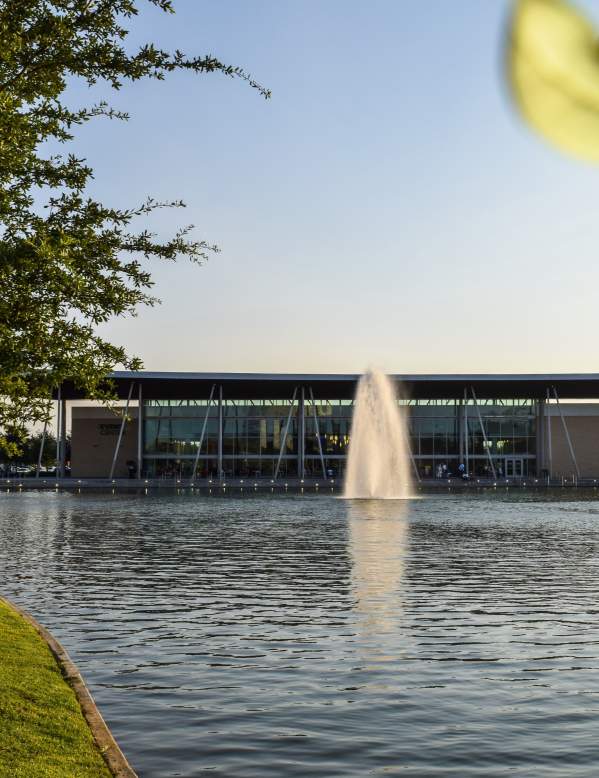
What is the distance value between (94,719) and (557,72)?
370 inches

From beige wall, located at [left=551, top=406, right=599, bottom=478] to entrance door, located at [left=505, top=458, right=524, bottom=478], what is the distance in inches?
135

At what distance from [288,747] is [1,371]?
5.41 meters

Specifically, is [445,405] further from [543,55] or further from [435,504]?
[543,55]

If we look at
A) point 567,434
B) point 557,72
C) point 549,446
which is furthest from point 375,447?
point 557,72

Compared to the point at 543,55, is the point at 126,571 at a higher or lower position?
lower

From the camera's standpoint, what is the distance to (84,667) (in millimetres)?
12750

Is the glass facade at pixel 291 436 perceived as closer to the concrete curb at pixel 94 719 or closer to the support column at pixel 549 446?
the support column at pixel 549 446

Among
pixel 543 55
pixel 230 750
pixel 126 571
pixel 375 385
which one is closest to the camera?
pixel 543 55

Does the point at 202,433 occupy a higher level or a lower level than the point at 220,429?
lower

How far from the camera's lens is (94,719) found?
936cm

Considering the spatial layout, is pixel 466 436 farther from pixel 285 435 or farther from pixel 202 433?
pixel 202 433

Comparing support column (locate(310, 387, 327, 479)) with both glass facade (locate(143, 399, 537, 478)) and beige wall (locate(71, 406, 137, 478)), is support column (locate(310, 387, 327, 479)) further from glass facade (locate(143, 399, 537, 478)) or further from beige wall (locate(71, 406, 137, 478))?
beige wall (locate(71, 406, 137, 478))

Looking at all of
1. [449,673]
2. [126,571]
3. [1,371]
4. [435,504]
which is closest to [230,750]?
[449,673]

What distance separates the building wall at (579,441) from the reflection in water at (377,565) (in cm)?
5896
